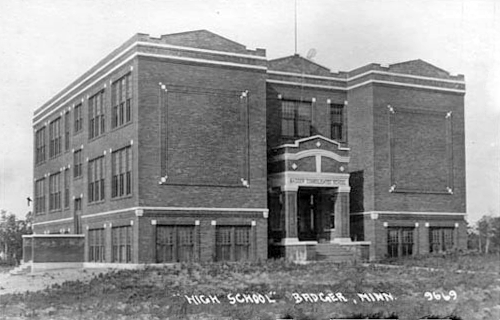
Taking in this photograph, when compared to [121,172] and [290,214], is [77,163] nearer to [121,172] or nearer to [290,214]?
[121,172]

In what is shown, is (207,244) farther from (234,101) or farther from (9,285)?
(9,285)

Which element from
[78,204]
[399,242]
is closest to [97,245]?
[78,204]

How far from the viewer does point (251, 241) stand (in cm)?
3425

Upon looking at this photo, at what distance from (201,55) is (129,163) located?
6.04 meters

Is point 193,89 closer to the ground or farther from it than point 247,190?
farther from it

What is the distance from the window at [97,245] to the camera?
122ft

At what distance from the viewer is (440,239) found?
128 feet

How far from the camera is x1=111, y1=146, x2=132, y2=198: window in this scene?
34000 mm

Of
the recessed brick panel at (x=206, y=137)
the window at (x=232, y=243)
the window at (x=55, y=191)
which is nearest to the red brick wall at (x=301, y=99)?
the recessed brick panel at (x=206, y=137)

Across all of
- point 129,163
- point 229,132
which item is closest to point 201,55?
point 229,132

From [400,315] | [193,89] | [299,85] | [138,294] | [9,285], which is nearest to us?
[400,315]

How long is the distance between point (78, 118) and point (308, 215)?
14762 millimetres

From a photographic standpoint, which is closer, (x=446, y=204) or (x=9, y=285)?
(x=9, y=285)

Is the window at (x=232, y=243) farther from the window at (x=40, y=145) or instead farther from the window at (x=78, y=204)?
the window at (x=40, y=145)
